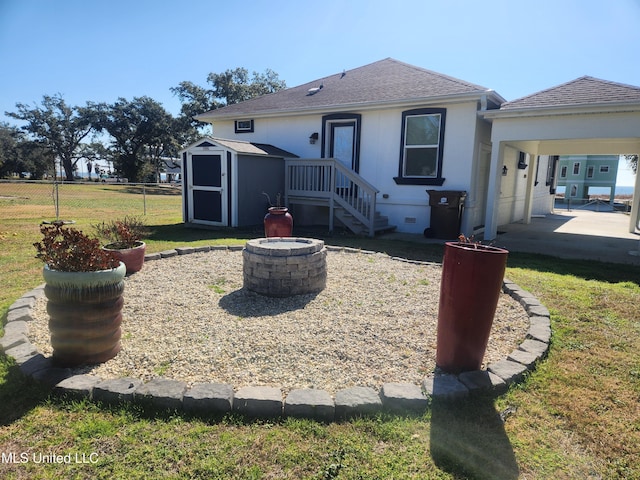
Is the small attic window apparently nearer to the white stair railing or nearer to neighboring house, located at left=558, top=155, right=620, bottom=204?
the white stair railing

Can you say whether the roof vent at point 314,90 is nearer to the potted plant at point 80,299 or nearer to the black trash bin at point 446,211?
the black trash bin at point 446,211

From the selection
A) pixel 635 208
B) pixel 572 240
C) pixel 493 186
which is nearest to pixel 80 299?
pixel 493 186

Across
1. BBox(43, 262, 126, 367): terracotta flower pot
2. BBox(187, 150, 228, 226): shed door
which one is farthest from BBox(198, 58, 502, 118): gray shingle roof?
BBox(43, 262, 126, 367): terracotta flower pot

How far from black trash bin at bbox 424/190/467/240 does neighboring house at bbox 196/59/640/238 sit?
43 centimetres

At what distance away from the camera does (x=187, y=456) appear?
6.66ft

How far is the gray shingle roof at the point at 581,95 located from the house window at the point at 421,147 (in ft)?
5.65

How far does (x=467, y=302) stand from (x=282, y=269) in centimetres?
238

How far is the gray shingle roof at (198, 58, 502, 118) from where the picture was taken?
962 centimetres

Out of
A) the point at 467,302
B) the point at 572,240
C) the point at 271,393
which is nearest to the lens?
the point at 271,393

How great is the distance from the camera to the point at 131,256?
17.7ft

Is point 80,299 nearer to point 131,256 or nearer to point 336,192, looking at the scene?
point 131,256

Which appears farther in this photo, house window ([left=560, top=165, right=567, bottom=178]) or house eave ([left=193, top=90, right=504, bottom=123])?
house window ([left=560, top=165, right=567, bottom=178])

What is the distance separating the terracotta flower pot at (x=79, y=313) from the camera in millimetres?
2787

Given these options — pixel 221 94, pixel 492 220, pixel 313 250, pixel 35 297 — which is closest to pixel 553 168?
pixel 492 220
